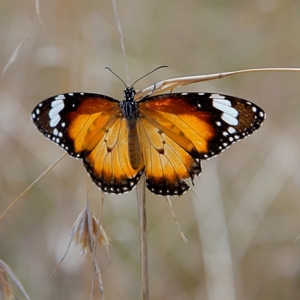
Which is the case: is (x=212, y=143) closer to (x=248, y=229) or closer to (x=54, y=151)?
(x=248, y=229)

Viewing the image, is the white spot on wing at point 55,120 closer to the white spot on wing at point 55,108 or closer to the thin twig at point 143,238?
the white spot on wing at point 55,108

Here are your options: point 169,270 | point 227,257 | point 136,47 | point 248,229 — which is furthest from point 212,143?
point 136,47

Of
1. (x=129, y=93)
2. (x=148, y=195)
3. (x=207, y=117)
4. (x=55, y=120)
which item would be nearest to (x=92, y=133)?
(x=55, y=120)

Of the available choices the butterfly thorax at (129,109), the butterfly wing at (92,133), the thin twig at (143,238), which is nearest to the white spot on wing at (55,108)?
the butterfly wing at (92,133)

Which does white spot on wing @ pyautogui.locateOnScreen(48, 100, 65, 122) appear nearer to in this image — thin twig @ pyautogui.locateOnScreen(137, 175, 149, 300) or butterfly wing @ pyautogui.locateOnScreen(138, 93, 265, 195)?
butterfly wing @ pyautogui.locateOnScreen(138, 93, 265, 195)

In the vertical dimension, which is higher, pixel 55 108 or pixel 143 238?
pixel 55 108

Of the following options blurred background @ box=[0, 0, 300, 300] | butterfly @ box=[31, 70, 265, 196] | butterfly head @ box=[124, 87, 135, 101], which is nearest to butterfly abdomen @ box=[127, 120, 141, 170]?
butterfly @ box=[31, 70, 265, 196]

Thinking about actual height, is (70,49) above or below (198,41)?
below

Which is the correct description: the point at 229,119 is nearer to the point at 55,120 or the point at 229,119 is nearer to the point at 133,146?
the point at 133,146
